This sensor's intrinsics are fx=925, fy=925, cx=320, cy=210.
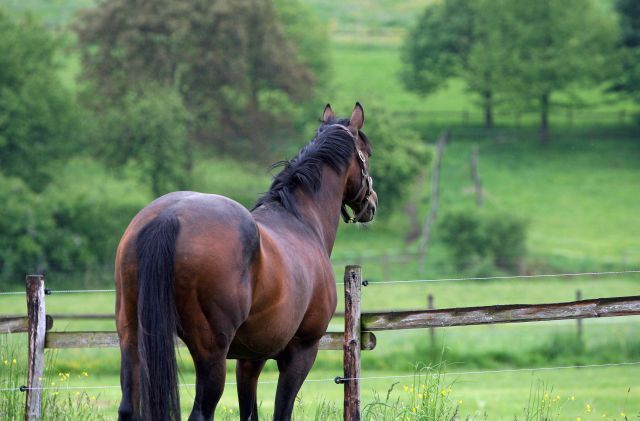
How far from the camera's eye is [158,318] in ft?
17.1

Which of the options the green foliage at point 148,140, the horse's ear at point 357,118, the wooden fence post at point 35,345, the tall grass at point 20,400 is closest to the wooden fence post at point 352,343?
the horse's ear at point 357,118

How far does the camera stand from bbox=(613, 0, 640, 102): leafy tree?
5912 cm

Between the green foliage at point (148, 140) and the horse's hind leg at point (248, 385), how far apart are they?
3870 cm

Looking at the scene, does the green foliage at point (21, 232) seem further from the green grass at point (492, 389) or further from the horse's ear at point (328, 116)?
the horse's ear at point (328, 116)

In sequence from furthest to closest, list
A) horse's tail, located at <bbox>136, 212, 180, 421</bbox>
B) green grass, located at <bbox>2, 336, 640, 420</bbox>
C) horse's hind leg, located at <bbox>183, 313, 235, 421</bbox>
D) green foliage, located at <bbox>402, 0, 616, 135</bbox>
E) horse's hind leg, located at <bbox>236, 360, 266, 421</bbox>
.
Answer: green foliage, located at <bbox>402, 0, 616, 135</bbox>
green grass, located at <bbox>2, 336, 640, 420</bbox>
horse's hind leg, located at <bbox>236, 360, 266, 421</bbox>
horse's hind leg, located at <bbox>183, 313, 235, 421</bbox>
horse's tail, located at <bbox>136, 212, 180, 421</bbox>

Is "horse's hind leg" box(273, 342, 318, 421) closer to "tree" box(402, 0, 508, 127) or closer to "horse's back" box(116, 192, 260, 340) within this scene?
"horse's back" box(116, 192, 260, 340)

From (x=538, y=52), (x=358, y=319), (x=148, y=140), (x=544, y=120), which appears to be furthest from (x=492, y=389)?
(x=544, y=120)

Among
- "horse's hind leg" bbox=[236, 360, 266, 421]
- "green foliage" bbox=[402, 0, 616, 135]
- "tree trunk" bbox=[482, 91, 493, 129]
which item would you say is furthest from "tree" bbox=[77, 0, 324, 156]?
"horse's hind leg" bbox=[236, 360, 266, 421]

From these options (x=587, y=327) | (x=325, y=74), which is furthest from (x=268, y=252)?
(x=325, y=74)

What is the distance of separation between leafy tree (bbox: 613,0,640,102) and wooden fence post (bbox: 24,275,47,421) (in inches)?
2240

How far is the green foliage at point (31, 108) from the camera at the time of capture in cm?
4566

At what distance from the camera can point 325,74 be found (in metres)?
65.5

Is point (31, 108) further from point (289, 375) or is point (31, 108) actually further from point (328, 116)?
point (289, 375)

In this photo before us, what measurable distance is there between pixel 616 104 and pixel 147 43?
32527 millimetres
